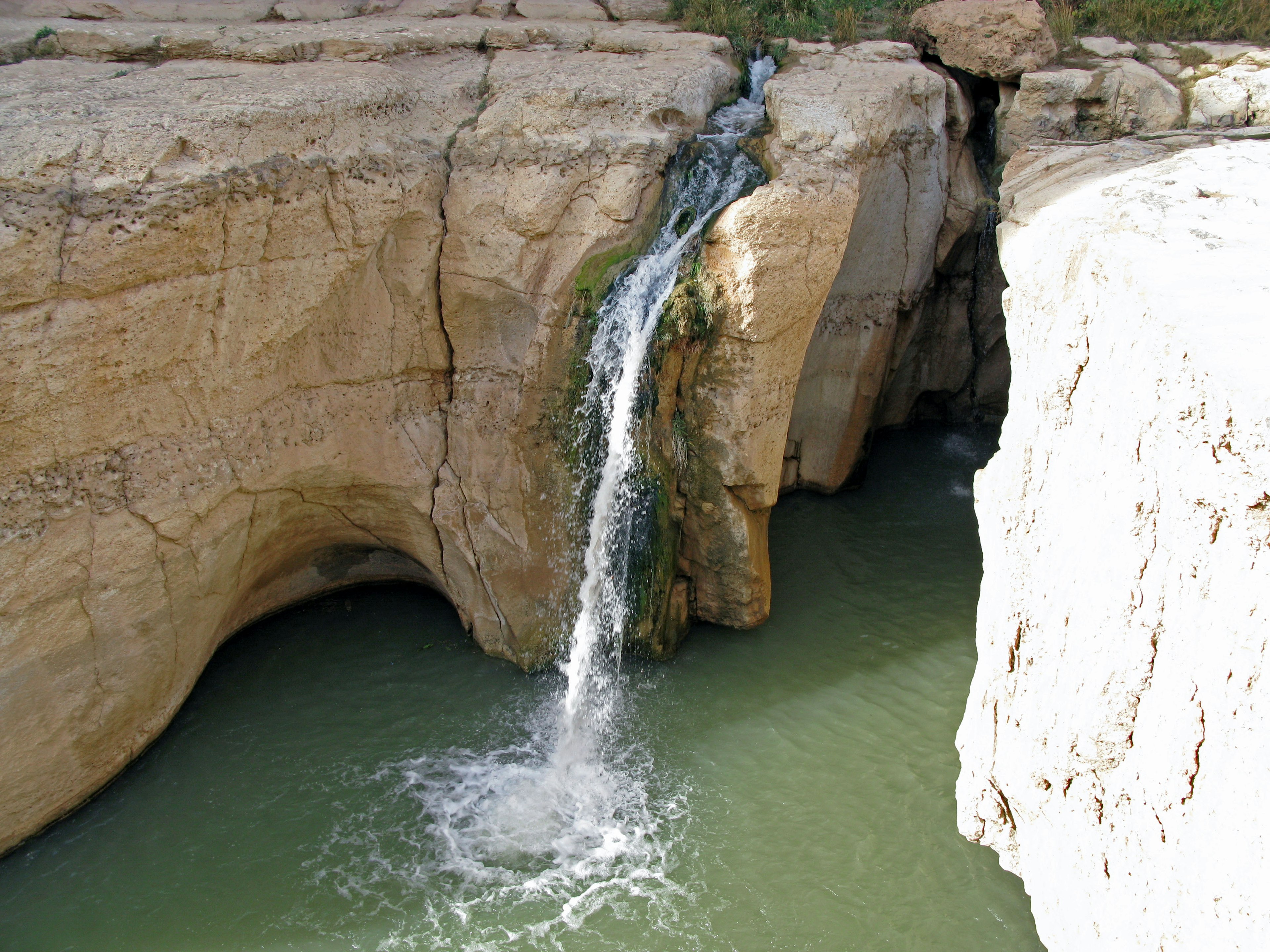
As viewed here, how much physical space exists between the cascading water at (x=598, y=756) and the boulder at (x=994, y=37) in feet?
7.48

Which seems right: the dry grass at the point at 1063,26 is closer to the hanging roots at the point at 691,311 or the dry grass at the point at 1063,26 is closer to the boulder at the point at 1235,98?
the boulder at the point at 1235,98

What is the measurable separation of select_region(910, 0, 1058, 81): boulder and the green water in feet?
13.8

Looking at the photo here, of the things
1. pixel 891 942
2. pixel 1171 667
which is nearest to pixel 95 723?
pixel 891 942

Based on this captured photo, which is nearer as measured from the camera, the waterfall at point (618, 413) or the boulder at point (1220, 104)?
the waterfall at point (618, 413)

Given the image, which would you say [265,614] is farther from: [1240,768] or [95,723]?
[1240,768]

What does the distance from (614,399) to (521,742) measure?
2.25 m

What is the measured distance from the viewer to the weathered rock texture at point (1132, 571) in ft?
9.49

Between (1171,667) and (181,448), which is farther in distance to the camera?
(181,448)

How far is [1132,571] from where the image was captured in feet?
11.1

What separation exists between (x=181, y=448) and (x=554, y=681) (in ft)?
9.07

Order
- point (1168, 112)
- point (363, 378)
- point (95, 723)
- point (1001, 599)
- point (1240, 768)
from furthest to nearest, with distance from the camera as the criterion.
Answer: point (1168, 112) < point (363, 378) < point (95, 723) < point (1001, 599) < point (1240, 768)

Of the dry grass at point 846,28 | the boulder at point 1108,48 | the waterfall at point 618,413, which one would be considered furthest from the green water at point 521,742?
the boulder at point 1108,48

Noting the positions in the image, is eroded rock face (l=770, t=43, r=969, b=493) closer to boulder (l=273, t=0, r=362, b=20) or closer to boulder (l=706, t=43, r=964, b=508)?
boulder (l=706, t=43, r=964, b=508)

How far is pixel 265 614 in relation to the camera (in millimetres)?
6859
